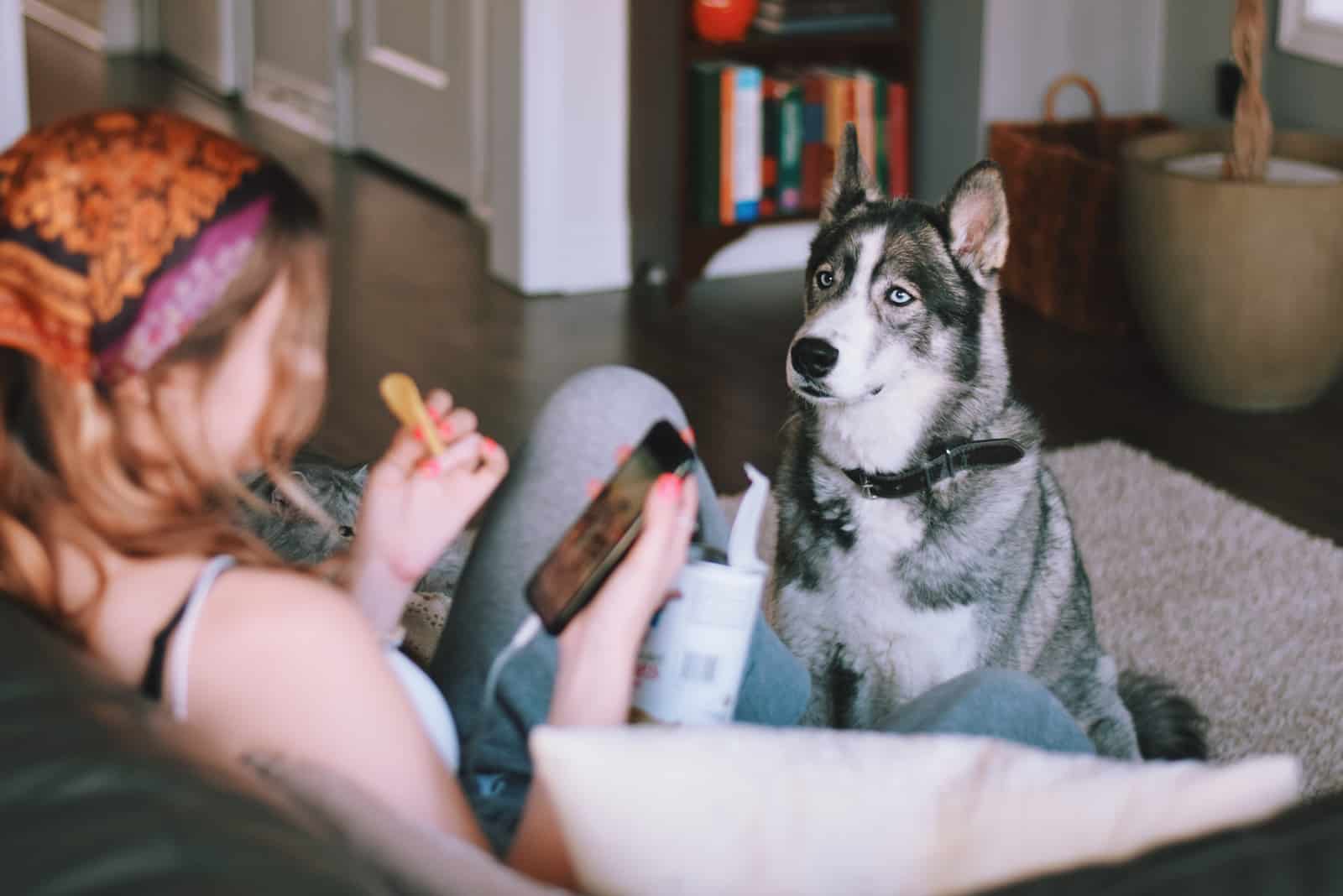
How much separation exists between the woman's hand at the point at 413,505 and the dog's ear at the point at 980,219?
0.89 m

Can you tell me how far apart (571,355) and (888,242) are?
1.99 m

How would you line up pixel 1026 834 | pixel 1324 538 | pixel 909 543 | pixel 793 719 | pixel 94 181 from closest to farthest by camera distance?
pixel 1026 834 < pixel 94 181 < pixel 793 719 < pixel 909 543 < pixel 1324 538

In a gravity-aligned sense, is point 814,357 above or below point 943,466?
above

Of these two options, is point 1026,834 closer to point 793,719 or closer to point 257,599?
point 257,599

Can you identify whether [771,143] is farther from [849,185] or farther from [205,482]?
[205,482]

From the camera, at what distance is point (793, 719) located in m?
1.49

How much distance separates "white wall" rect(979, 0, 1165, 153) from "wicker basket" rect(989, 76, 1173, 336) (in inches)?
4.7

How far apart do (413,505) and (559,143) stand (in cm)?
315

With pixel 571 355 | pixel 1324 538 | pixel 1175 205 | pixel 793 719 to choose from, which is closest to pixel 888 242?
pixel 793 719

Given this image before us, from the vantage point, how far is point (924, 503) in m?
1.95

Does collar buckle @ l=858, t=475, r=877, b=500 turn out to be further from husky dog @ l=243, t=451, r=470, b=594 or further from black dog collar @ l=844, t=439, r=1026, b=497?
husky dog @ l=243, t=451, r=470, b=594

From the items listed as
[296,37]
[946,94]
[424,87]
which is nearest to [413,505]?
[946,94]

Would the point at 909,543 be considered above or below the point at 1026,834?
below

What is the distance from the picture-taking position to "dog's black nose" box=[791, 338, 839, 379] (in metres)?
1.98
